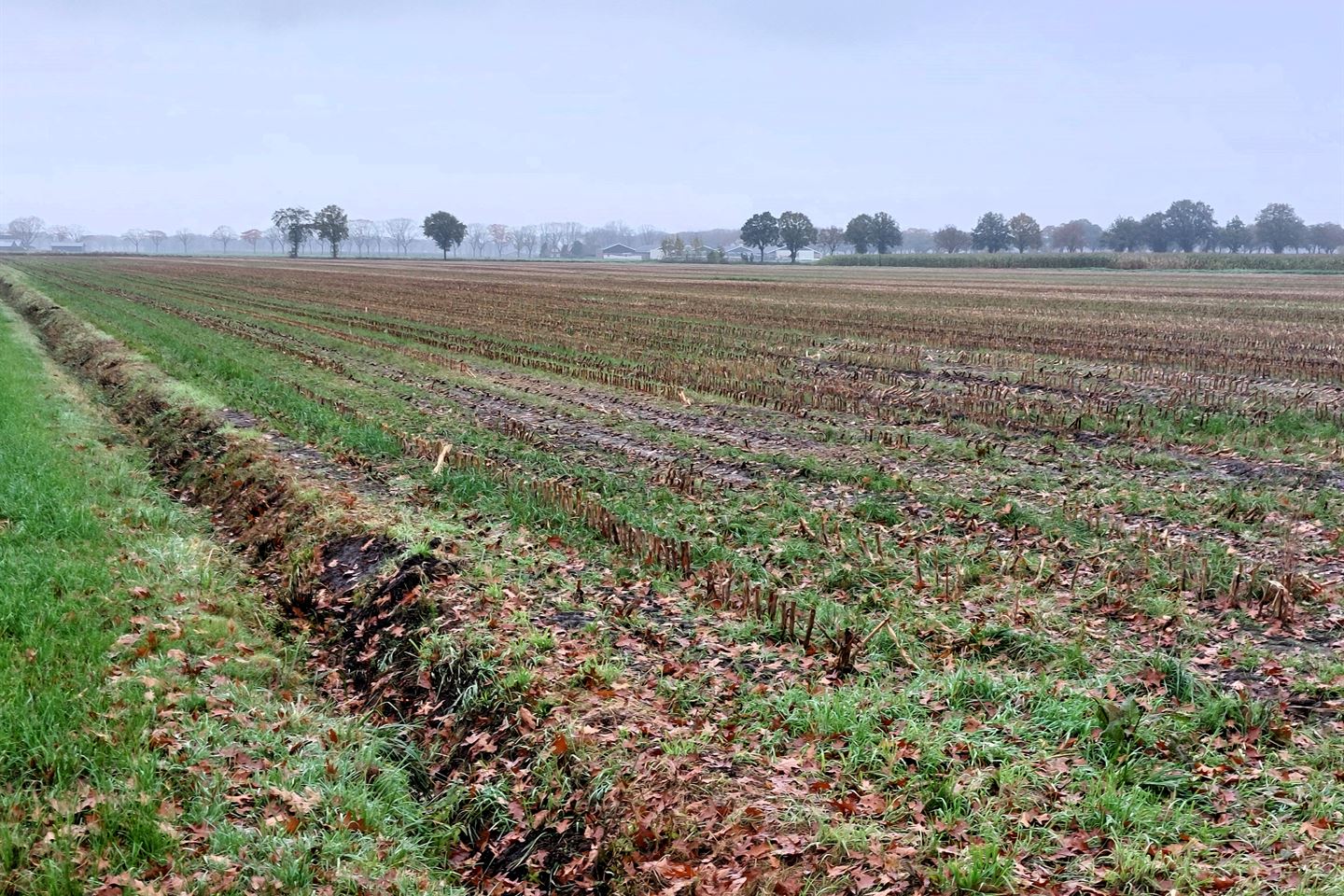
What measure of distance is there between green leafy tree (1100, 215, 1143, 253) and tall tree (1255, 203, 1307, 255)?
2539 centimetres

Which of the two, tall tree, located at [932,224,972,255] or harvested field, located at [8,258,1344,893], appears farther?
tall tree, located at [932,224,972,255]

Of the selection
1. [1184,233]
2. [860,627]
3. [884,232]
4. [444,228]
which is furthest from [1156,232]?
[860,627]

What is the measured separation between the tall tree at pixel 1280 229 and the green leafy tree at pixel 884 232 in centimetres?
6348

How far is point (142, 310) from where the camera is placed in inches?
1470

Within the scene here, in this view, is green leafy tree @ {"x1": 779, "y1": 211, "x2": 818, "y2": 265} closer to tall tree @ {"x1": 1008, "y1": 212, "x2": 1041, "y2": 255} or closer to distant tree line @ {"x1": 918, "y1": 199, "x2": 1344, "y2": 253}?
distant tree line @ {"x1": 918, "y1": 199, "x2": 1344, "y2": 253}

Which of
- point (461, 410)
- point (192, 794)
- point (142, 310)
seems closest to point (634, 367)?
point (461, 410)

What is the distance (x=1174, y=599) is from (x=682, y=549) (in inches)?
186

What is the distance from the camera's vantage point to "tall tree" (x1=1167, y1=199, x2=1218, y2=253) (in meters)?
154

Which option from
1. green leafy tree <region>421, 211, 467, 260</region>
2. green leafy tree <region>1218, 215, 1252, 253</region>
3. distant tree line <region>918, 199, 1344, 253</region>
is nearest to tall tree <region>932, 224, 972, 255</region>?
distant tree line <region>918, 199, 1344, 253</region>

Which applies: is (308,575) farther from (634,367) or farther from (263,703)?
(634,367)

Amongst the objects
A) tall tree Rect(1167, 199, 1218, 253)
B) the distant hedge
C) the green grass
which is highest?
tall tree Rect(1167, 199, 1218, 253)

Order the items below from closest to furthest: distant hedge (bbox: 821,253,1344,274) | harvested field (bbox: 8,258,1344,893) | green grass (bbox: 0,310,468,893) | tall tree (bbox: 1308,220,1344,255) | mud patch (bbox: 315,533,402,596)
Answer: green grass (bbox: 0,310,468,893), harvested field (bbox: 8,258,1344,893), mud patch (bbox: 315,533,402,596), distant hedge (bbox: 821,253,1344,274), tall tree (bbox: 1308,220,1344,255)

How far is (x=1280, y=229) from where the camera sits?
164 m

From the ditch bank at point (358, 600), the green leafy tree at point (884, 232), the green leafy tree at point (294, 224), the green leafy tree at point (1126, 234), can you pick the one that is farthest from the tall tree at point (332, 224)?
the ditch bank at point (358, 600)
